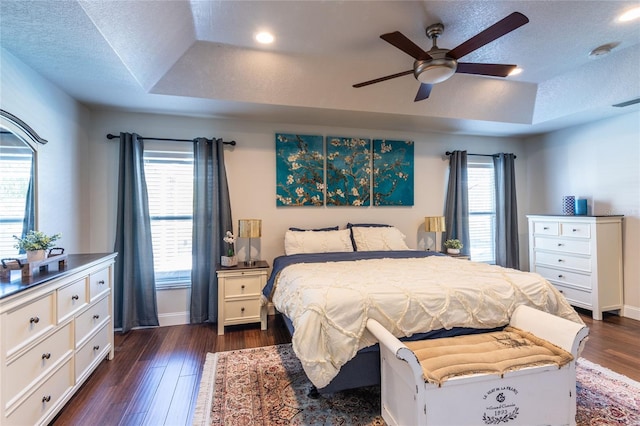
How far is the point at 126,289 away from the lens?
3240 mm

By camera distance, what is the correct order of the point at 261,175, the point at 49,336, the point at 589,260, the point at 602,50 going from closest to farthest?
the point at 49,336 → the point at 602,50 → the point at 589,260 → the point at 261,175

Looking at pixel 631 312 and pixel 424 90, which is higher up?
pixel 424 90

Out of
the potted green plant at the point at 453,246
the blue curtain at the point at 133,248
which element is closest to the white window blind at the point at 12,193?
the blue curtain at the point at 133,248

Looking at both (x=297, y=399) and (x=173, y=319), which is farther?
(x=173, y=319)

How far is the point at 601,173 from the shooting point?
12.8ft

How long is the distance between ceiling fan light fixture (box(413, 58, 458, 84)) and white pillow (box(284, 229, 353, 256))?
6.43ft

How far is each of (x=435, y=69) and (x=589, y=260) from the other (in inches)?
125

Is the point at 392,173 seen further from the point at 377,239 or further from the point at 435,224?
the point at 377,239

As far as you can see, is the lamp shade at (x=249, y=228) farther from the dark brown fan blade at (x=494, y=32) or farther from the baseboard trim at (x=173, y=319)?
the dark brown fan blade at (x=494, y=32)

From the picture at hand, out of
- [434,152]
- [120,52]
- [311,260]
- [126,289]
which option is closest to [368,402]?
[311,260]

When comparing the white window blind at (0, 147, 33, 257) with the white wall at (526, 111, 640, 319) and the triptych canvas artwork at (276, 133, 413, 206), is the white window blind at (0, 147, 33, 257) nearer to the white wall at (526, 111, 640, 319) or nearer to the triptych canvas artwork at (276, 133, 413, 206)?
the triptych canvas artwork at (276, 133, 413, 206)

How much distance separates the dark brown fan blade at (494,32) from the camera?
5.69 ft

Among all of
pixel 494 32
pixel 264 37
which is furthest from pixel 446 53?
pixel 264 37

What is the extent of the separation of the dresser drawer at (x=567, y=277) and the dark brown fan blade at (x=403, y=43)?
135 inches
